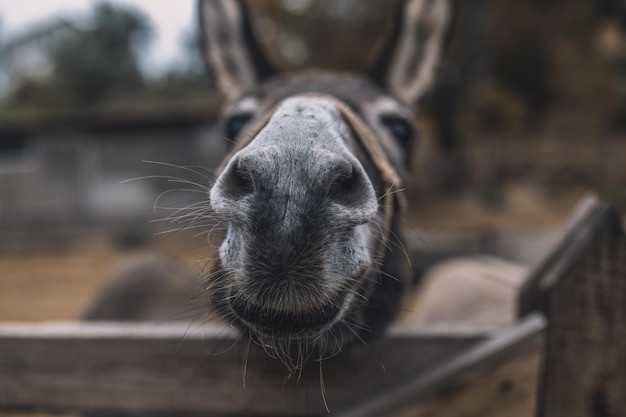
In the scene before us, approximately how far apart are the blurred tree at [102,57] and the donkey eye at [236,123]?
23588 millimetres

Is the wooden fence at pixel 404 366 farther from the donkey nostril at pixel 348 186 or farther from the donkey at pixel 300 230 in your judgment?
the donkey nostril at pixel 348 186

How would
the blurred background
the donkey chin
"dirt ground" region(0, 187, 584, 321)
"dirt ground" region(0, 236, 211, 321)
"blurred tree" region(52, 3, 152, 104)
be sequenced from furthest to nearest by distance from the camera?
"blurred tree" region(52, 3, 152, 104), the blurred background, "dirt ground" region(0, 187, 584, 321), "dirt ground" region(0, 236, 211, 321), the donkey chin

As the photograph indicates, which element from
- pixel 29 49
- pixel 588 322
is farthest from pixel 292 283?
pixel 29 49

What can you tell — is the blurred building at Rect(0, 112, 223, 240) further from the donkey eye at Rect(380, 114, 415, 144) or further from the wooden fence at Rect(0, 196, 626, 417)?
the wooden fence at Rect(0, 196, 626, 417)

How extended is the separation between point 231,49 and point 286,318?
1811 millimetres

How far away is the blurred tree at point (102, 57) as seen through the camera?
80.4ft

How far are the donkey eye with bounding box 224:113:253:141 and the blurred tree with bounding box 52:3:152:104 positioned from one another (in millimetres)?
23588

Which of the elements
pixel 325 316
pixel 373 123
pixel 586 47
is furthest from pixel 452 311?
pixel 586 47

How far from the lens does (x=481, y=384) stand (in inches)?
52.4

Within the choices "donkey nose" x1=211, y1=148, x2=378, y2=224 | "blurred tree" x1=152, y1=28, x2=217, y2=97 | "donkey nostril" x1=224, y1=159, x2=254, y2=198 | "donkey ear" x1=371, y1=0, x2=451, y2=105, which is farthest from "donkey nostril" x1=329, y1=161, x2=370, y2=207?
"blurred tree" x1=152, y1=28, x2=217, y2=97

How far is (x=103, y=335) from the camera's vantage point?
138 cm

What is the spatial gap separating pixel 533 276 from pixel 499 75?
18975 mm

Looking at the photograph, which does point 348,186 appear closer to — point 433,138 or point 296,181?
point 296,181

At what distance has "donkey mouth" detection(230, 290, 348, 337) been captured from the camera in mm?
1023
